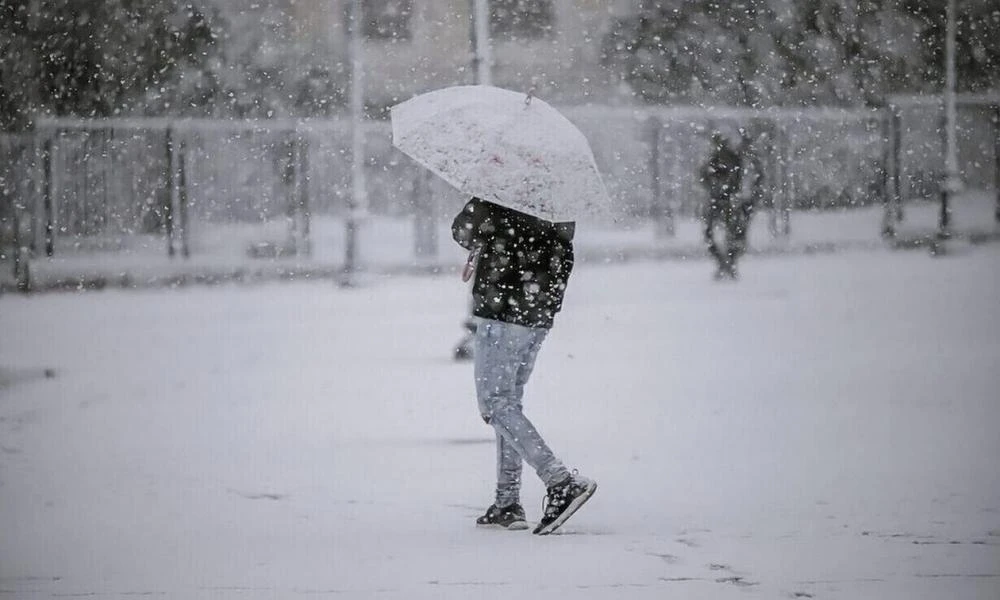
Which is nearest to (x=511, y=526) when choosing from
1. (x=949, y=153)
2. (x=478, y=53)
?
(x=478, y=53)

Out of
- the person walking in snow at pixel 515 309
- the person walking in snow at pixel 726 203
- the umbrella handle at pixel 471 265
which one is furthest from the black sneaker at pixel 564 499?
the person walking in snow at pixel 726 203

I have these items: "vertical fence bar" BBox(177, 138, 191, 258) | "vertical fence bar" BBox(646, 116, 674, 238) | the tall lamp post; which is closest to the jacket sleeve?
the tall lamp post

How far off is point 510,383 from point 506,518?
2.09ft

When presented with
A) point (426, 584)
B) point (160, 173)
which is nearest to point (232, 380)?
point (426, 584)

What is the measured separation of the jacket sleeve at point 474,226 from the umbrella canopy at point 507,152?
0.30 ft

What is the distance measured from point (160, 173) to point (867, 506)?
1553 cm

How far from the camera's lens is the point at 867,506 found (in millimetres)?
6082

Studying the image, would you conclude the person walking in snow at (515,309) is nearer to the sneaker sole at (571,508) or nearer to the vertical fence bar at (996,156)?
the sneaker sole at (571,508)

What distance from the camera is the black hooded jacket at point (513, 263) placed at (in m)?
5.32

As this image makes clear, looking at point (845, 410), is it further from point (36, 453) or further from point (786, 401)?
point (36, 453)

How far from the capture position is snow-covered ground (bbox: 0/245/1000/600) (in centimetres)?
500

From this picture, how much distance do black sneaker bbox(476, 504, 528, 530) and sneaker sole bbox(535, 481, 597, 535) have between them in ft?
0.45

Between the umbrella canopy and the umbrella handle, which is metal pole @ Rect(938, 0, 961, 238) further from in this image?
the umbrella handle

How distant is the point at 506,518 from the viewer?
568 centimetres
